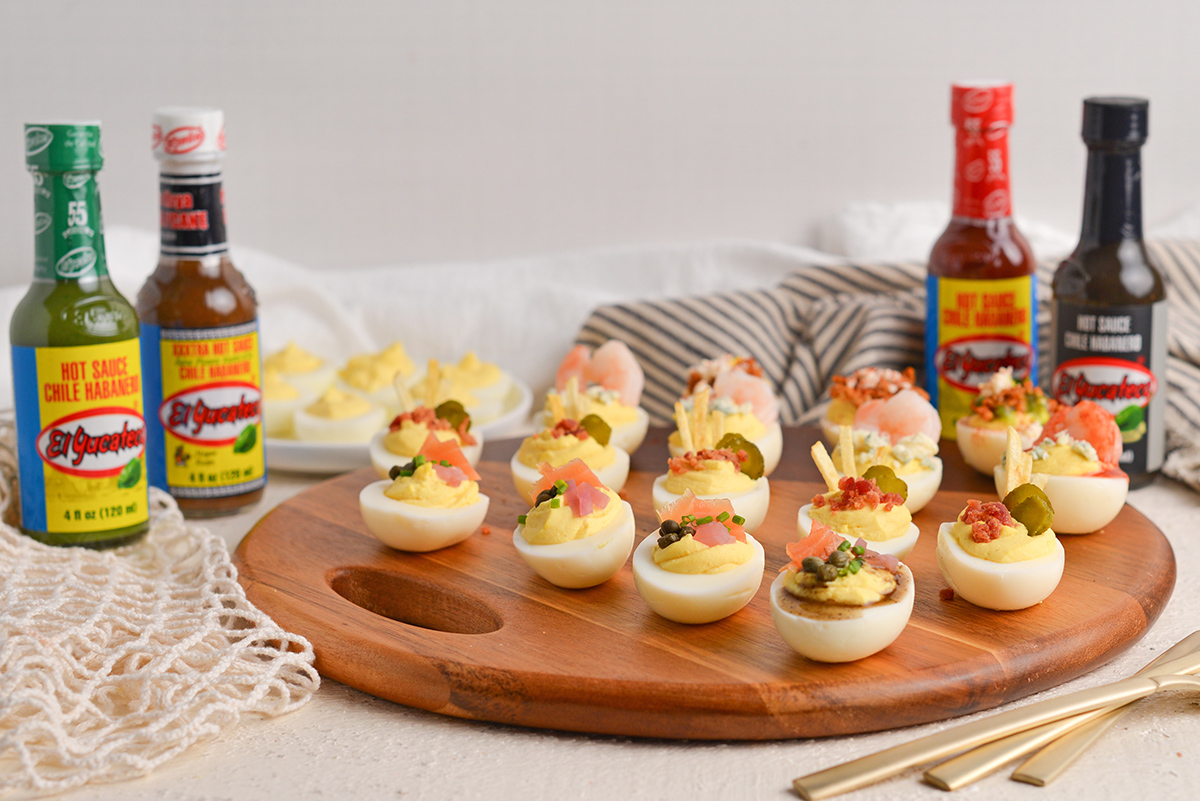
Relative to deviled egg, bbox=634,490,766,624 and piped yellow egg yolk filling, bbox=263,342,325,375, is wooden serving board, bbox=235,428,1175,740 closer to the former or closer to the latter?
deviled egg, bbox=634,490,766,624

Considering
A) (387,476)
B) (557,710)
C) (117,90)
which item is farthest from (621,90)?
(557,710)

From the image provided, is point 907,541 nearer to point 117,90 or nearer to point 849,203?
point 849,203

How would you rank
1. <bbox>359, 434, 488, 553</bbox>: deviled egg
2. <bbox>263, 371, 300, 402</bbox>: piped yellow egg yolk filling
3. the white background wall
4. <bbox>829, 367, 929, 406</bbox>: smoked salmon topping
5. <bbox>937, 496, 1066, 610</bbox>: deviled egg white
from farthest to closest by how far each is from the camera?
the white background wall
<bbox>263, 371, 300, 402</bbox>: piped yellow egg yolk filling
<bbox>829, 367, 929, 406</bbox>: smoked salmon topping
<bbox>359, 434, 488, 553</bbox>: deviled egg
<bbox>937, 496, 1066, 610</bbox>: deviled egg white

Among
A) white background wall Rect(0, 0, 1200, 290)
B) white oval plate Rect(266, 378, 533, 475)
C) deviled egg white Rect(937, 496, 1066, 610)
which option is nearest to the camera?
deviled egg white Rect(937, 496, 1066, 610)

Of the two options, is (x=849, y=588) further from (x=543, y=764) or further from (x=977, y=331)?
(x=977, y=331)

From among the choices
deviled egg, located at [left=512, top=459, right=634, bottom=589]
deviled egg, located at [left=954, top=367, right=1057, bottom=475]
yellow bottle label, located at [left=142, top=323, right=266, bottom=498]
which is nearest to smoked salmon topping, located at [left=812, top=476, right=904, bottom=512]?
deviled egg, located at [left=512, top=459, right=634, bottom=589]

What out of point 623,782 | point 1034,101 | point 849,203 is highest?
point 1034,101
